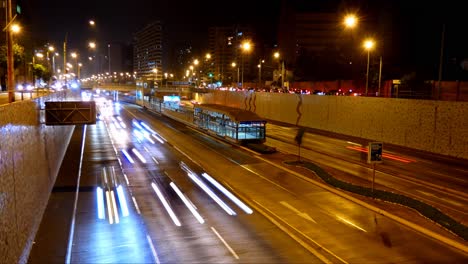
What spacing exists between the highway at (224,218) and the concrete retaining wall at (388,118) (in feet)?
19.3

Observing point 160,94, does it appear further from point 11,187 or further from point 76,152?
point 11,187

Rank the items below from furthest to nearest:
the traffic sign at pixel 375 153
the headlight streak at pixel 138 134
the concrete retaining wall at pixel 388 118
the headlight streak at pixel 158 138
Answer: the headlight streak at pixel 138 134, the headlight streak at pixel 158 138, the concrete retaining wall at pixel 388 118, the traffic sign at pixel 375 153

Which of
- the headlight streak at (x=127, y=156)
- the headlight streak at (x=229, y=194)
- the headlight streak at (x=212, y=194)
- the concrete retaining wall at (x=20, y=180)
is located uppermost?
the concrete retaining wall at (x=20, y=180)

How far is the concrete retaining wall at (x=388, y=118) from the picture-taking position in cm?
3466

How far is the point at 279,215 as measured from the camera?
65.1 feet

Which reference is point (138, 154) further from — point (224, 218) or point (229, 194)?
point (224, 218)

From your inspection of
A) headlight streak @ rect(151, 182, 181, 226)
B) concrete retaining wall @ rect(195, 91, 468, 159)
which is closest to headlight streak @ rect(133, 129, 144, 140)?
concrete retaining wall @ rect(195, 91, 468, 159)

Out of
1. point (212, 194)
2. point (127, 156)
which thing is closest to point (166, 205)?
point (212, 194)

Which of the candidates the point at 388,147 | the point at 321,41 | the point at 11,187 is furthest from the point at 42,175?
the point at 321,41

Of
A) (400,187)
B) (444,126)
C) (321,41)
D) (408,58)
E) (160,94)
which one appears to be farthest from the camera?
Result: (321,41)

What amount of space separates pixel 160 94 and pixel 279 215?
84086 mm

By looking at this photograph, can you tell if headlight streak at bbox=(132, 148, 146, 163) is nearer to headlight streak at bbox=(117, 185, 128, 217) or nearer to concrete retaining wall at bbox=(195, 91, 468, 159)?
headlight streak at bbox=(117, 185, 128, 217)

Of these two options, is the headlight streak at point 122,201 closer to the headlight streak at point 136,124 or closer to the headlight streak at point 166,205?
the headlight streak at point 166,205

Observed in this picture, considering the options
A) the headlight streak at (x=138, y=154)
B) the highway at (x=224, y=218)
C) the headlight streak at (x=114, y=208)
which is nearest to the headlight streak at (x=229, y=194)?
the highway at (x=224, y=218)
